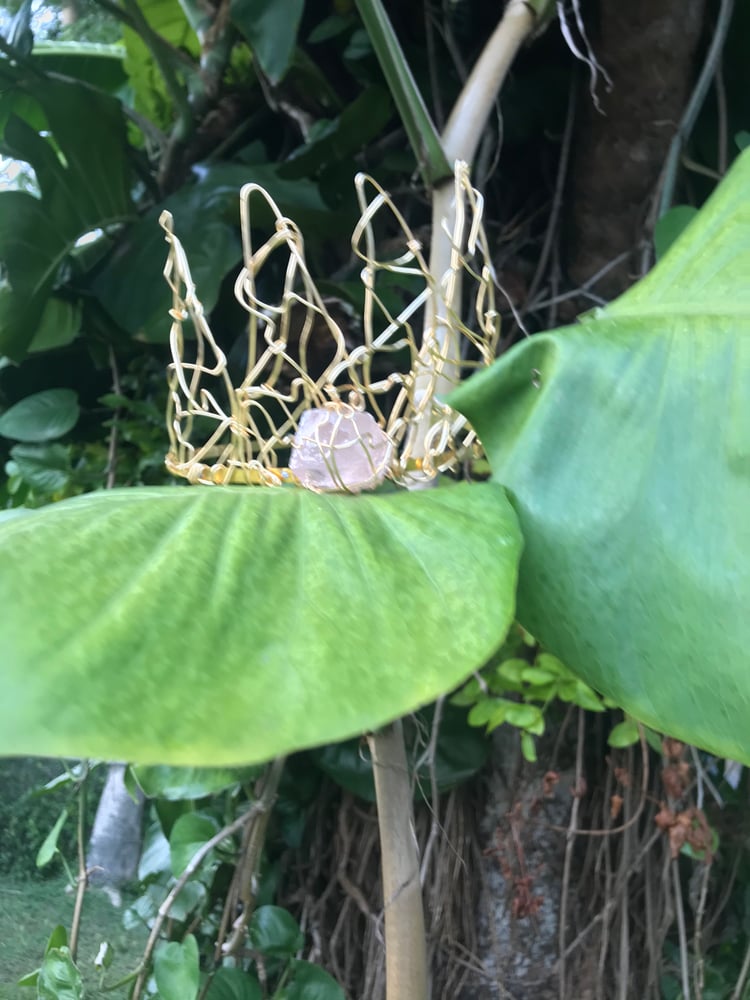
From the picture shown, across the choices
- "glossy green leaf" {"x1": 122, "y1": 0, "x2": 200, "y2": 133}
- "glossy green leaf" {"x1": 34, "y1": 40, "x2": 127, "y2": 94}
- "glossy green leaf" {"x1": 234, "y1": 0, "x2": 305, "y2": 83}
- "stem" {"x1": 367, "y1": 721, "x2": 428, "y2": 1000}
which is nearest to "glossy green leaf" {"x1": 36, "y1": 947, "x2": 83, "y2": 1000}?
"stem" {"x1": 367, "y1": 721, "x2": 428, "y2": 1000}

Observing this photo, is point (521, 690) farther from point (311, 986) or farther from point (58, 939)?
point (58, 939)

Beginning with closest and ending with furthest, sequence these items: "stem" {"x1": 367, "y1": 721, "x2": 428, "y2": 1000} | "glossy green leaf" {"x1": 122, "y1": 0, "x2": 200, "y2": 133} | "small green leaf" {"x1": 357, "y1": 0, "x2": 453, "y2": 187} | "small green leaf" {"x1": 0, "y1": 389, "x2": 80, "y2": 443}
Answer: "stem" {"x1": 367, "y1": 721, "x2": 428, "y2": 1000} → "small green leaf" {"x1": 357, "y1": 0, "x2": 453, "y2": 187} → "small green leaf" {"x1": 0, "y1": 389, "x2": 80, "y2": 443} → "glossy green leaf" {"x1": 122, "y1": 0, "x2": 200, "y2": 133}

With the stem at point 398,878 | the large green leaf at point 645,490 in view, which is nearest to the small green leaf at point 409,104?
the large green leaf at point 645,490

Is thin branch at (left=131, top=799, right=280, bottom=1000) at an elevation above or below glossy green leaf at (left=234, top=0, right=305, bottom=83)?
below

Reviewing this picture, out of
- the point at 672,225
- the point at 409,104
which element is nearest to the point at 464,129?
the point at 409,104

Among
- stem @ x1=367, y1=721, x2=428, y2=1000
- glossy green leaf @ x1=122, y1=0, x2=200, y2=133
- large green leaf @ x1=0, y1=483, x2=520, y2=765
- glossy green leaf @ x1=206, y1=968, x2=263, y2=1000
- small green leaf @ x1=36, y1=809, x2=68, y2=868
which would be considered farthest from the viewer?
glossy green leaf @ x1=122, y1=0, x2=200, y2=133

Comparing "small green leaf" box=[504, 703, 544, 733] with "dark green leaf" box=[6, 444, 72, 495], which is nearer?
"small green leaf" box=[504, 703, 544, 733]

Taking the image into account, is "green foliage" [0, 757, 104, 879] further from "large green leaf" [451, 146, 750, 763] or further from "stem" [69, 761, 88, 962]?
"large green leaf" [451, 146, 750, 763]
